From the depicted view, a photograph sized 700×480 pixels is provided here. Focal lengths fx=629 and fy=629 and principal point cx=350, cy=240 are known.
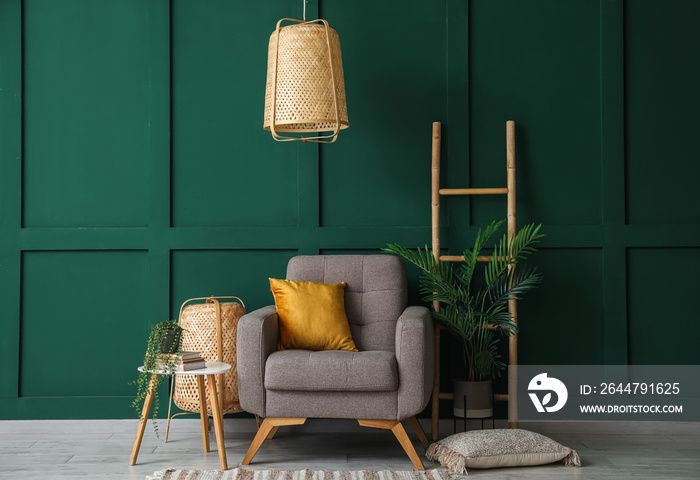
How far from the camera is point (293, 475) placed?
2652 millimetres

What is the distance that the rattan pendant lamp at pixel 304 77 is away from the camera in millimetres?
3043

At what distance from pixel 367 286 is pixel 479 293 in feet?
1.97

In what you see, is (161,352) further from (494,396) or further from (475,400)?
(494,396)

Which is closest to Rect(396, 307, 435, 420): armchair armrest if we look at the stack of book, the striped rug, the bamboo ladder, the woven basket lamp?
the striped rug

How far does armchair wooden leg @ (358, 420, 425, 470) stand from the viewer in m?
2.72

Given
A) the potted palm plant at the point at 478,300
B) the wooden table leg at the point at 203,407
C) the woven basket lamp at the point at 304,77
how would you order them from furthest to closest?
the potted palm plant at the point at 478,300 < the woven basket lamp at the point at 304,77 < the wooden table leg at the point at 203,407

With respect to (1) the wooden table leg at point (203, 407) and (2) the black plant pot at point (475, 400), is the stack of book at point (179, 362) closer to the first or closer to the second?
(1) the wooden table leg at point (203, 407)

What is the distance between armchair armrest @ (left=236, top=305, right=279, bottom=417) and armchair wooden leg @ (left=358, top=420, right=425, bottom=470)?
1.50 feet

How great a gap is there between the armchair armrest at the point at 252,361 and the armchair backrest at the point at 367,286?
54 cm

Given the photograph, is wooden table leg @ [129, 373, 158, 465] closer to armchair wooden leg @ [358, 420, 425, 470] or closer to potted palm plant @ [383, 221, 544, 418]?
armchair wooden leg @ [358, 420, 425, 470]

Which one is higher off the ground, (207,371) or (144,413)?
(207,371)

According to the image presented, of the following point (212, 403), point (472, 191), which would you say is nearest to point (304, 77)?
point (472, 191)

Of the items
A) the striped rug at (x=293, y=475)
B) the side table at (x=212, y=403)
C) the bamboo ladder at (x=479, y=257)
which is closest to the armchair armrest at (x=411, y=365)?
the striped rug at (x=293, y=475)

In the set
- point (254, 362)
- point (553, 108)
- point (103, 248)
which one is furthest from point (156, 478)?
point (553, 108)
